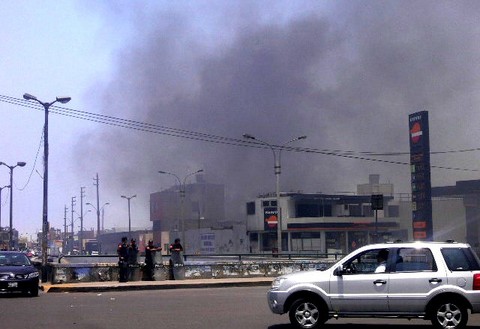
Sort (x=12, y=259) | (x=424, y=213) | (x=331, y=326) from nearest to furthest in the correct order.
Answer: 1. (x=331, y=326)
2. (x=12, y=259)
3. (x=424, y=213)

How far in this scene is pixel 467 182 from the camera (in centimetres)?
7975

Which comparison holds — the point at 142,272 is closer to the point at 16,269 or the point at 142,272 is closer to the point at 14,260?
the point at 14,260

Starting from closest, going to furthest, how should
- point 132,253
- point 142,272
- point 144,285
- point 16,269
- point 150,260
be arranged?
point 16,269 → point 144,285 → point 150,260 → point 132,253 → point 142,272

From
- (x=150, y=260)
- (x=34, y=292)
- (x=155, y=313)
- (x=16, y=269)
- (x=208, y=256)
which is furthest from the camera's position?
(x=208, y=256)

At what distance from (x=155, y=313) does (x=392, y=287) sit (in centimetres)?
573

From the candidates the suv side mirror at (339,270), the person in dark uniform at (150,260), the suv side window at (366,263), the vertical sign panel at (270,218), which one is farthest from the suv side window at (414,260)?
the vertical sign panel at (270,218)

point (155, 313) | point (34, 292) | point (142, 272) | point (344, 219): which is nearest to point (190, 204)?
point (344, 219)

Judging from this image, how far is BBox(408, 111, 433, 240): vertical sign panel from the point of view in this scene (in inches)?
2409

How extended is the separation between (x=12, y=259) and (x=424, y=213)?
4560cm

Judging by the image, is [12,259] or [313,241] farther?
[313,241]

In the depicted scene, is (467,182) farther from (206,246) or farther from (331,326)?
(331,326)

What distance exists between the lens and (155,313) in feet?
50.3

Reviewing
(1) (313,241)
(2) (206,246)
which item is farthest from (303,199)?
(2) (206,246)

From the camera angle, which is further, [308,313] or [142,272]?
[142,272]
